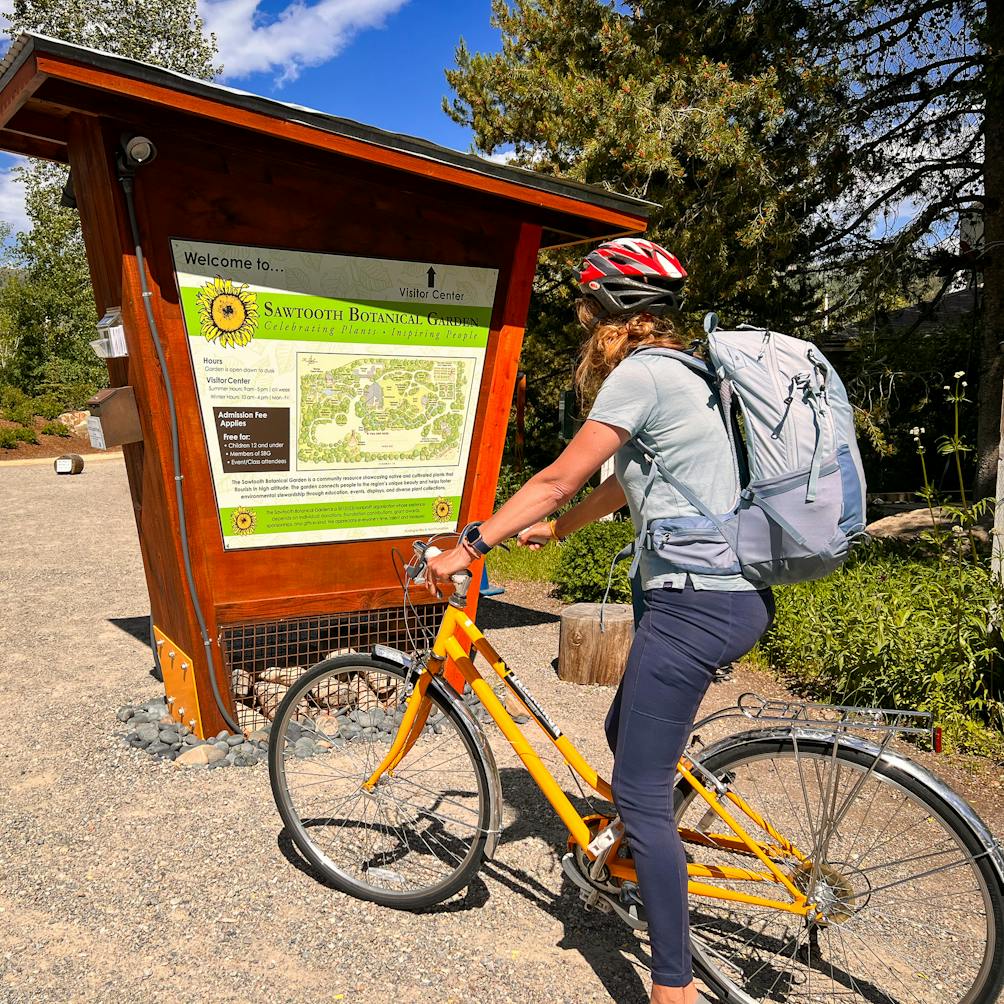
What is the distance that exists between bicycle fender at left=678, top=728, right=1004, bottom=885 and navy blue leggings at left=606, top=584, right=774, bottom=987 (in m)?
0.23

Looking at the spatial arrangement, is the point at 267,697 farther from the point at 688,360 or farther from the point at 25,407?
the point at 25,407

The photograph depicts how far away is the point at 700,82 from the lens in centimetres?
878

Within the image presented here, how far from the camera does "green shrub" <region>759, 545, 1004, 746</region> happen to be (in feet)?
14.8

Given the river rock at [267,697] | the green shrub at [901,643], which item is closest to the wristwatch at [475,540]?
the river rock at [267,697]

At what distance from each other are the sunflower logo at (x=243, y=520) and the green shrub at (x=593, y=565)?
11.7ft

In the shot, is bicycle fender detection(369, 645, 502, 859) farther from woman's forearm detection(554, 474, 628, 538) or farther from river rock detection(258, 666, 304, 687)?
river rock detection(258, 666, 304, 687)

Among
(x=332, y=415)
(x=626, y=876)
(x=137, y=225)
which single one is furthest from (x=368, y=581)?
(x=626, y=876)

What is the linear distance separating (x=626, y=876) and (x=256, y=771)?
7.10ft

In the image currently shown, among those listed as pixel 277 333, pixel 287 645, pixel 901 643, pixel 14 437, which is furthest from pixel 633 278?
pixel 14 437

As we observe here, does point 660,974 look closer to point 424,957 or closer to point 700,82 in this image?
point 424,957

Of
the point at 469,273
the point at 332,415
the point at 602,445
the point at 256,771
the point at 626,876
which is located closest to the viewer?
the point at 602,445

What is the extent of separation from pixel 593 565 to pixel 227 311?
4115 mm

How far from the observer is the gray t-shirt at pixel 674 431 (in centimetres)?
216

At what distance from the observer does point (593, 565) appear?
7.36 metres
